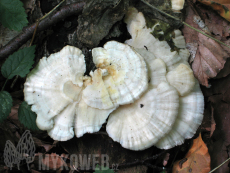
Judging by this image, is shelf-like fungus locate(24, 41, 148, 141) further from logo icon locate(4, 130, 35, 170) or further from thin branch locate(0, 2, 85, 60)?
logo icon locate(4, 130, 35, 170)

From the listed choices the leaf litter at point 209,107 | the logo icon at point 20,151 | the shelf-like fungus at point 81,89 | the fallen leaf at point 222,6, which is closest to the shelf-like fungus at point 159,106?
the shelf-like fungus at point 81,89

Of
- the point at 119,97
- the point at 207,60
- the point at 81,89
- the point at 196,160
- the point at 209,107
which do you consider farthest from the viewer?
the point at 209,107

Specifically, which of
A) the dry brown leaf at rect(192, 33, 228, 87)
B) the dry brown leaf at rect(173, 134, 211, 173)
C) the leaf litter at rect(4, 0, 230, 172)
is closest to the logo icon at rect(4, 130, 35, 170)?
the leaf litter at rect(4, 0, 230, 172)

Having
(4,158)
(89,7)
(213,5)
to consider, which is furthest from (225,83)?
(4,158)

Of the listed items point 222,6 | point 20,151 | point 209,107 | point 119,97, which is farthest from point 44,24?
point 209,107

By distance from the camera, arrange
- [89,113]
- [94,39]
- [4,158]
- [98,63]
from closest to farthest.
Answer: [89,113], [98,63], [94,39], [4,158]

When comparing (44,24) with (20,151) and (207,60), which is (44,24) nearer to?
(20,151)

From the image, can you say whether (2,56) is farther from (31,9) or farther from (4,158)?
(4,158)
